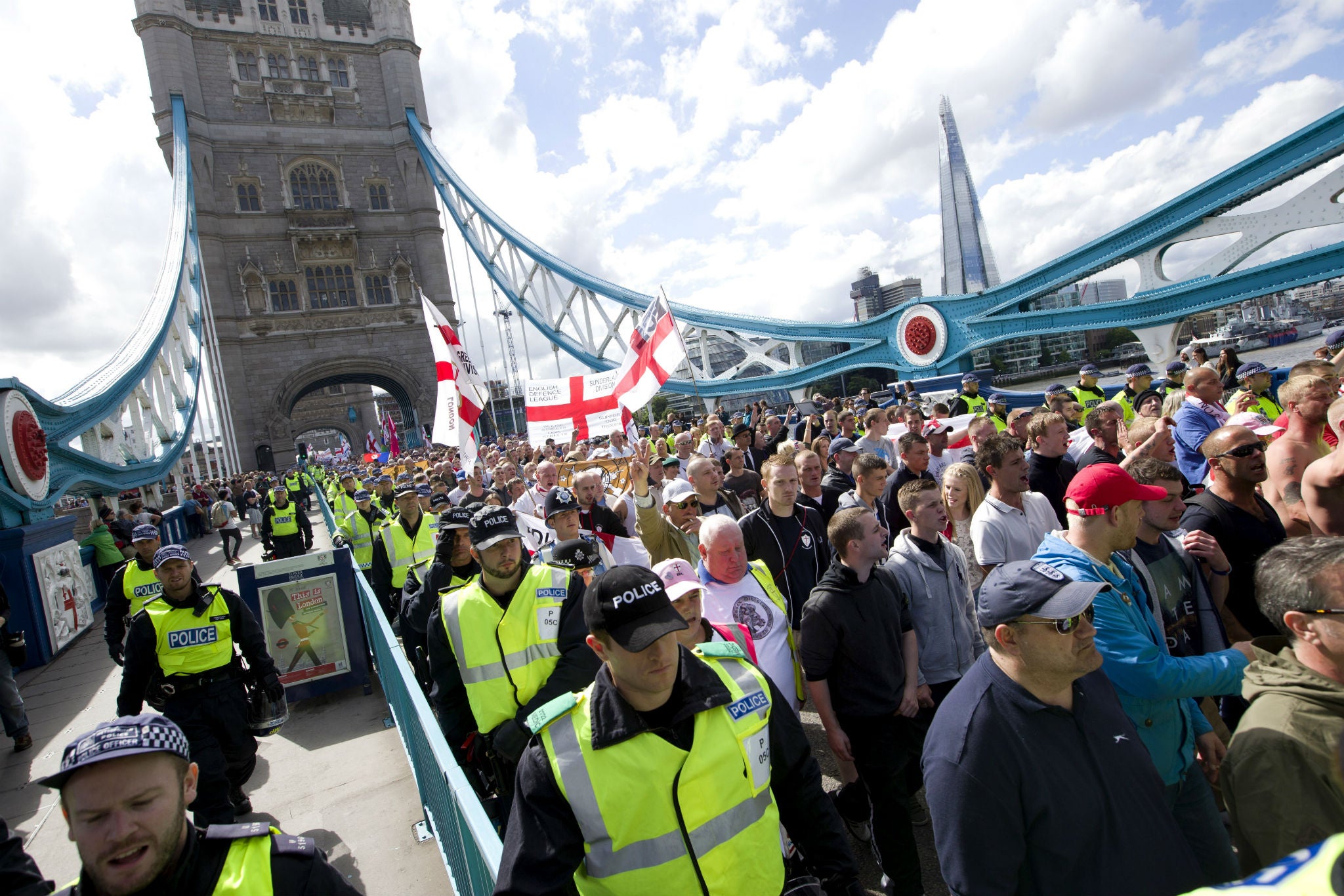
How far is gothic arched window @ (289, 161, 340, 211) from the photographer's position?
35.0 m

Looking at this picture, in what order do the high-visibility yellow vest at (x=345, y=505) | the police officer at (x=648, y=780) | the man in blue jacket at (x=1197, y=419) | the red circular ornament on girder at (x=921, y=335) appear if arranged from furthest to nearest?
1. the red circular ornament on girder at (x=921, y=335)
2. the high-visibility yellow vest at (x=345, y=505)
3. the man in blue jacket at (x=1197, y=419)
4. the police officer at (x=648, y=780)

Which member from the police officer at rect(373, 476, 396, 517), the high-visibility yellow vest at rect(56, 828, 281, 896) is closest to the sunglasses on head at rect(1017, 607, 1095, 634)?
the high-visibility yellow vest at rect(56, 828, 281, 896)

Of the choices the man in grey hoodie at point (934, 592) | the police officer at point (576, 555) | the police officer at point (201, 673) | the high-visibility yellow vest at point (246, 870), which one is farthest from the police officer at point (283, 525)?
the high-visibility yellow vest at point (246, 870)

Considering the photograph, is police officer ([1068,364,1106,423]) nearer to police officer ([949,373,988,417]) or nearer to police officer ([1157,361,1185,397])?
police officer ([949,373,988,417])

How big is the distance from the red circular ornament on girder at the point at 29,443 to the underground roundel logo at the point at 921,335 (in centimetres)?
1817

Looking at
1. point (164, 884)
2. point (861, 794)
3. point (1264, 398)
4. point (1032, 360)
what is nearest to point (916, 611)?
point (861, 794)

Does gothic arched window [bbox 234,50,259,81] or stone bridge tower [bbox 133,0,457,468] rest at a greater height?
gothic arched window [bbox 234,50,259,81]

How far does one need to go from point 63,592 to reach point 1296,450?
36.4 ft

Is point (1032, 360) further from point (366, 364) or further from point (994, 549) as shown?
point (994, 549)

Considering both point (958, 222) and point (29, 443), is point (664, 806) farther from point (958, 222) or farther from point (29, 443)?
point (958, 222)

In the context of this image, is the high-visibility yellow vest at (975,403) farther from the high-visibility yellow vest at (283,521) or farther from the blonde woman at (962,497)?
the high-visibility yellow vest at (283,521)

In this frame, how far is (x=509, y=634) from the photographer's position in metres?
2.89

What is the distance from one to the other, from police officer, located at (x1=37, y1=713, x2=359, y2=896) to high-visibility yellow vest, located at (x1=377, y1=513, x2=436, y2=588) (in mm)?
4626

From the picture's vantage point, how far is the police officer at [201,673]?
3594mm
